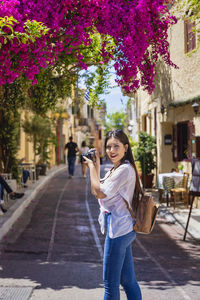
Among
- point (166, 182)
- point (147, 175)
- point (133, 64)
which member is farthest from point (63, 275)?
point (147, 175)

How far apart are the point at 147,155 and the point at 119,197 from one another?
1326 cm

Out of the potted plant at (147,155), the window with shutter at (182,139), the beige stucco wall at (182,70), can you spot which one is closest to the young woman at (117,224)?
the beige stucco wall at (182,70)

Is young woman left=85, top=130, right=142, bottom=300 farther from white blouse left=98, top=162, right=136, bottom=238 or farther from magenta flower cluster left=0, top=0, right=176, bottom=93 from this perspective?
magenta flower cluster left=0, top=0, right=176, bottom=93

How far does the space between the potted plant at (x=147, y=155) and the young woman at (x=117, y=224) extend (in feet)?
40.4

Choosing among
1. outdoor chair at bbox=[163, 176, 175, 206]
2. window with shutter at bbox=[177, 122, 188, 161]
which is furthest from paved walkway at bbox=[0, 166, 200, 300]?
window with shutter at bbox=[177, 122, 188, 161]

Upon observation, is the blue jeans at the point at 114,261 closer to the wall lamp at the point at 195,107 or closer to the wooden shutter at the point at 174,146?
the wall lamp at the point at 195,107

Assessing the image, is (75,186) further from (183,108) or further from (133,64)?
(133,64)

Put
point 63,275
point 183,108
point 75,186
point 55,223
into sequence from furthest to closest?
point 75,186, point 183,108, point 55,223, point 63,275

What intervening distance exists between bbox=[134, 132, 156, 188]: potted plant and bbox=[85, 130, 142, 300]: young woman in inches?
485

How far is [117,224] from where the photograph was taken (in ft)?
10.9

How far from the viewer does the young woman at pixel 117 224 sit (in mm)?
3279

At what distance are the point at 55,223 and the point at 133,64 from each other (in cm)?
443

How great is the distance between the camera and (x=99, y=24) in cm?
598

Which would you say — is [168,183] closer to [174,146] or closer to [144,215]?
[174,146]
